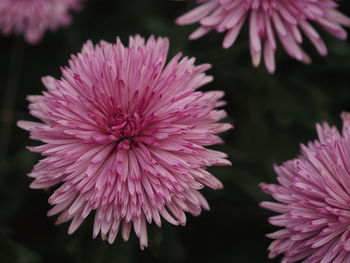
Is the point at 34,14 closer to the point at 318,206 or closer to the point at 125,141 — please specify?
the point at 125,141

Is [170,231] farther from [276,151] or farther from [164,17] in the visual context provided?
[164,17]

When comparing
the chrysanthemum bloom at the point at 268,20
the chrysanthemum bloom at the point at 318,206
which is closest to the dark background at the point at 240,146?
the chrysanthemum bloom at the point at 268,20

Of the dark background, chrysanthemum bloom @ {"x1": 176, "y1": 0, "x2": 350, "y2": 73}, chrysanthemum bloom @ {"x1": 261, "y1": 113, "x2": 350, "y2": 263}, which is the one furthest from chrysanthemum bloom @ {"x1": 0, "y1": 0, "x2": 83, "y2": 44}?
chrysanthemum bloom @ {"x1": 261, "y1": 113, "x2": 350, "y2": 263}

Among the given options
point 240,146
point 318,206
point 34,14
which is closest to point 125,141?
point 318,206

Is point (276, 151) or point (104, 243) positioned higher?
point (276, 151)

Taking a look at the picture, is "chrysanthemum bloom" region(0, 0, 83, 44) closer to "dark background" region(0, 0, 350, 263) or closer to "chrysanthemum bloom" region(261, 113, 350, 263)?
"dark background" region(0, 0, 350, 263)

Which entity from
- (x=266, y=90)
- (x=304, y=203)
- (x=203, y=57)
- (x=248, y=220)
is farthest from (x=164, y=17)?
(x=304, y=203)

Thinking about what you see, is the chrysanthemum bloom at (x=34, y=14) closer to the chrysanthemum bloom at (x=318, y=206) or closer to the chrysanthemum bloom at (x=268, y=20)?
the chrysanthemum bloom at (x=268, y=20)
